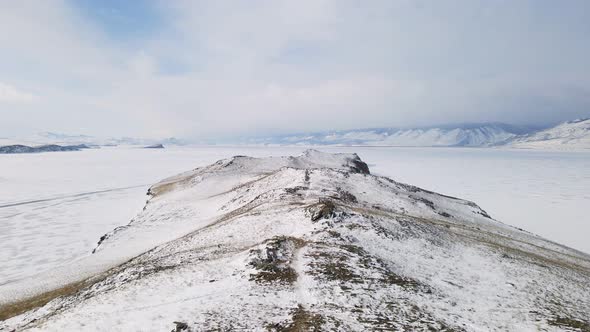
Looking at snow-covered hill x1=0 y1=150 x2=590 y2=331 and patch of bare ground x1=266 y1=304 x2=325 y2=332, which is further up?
patch of bare ground x1=266 y1=304 x2=325 y2=332

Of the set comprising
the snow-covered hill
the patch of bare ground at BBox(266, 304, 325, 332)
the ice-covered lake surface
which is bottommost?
the ice-covered lake surface

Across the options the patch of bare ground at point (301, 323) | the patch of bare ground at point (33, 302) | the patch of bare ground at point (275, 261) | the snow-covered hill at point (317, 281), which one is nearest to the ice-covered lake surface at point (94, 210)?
the snow-covered hill at point (317, 281)

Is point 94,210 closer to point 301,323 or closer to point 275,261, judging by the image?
point 275,261

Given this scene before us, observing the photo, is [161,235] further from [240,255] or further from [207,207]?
[240,255]

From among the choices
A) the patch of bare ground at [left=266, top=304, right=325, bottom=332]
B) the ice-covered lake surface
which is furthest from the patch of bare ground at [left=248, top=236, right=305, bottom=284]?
the ice-covered lake surface

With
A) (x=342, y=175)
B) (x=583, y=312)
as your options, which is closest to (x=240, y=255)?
(x=583, y=312)

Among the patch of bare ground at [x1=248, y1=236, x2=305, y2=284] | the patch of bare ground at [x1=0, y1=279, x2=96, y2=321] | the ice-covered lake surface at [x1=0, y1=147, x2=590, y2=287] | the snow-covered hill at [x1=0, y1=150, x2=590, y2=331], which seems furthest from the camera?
the ice-covered lake surface at [x1=0, y1=147, x2=590, y2=287]

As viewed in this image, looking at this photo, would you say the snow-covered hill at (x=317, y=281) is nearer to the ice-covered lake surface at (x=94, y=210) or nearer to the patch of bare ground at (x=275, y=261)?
the patch of bare ground at (x=275, y=261)

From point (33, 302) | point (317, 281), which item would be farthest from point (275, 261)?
point (33, 302)

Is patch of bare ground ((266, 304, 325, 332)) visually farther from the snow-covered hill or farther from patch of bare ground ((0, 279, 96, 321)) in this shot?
patch of bare ground ((0, 279, 96, 321))
